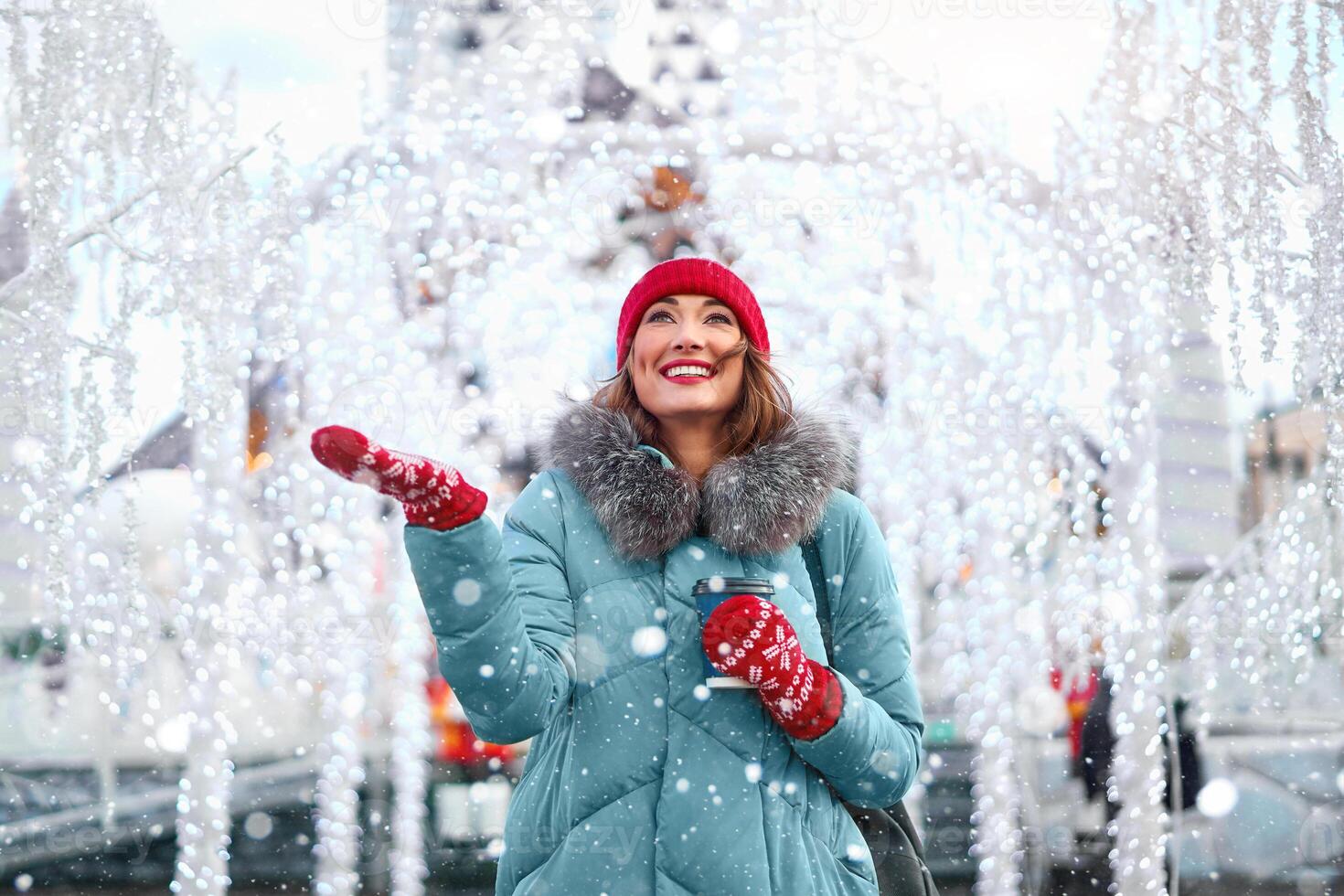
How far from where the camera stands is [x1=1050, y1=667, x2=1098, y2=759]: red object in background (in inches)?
132

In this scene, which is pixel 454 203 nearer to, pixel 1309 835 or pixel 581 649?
pixel 581 649

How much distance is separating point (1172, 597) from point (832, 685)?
261 cm

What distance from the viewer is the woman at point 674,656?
1.06m

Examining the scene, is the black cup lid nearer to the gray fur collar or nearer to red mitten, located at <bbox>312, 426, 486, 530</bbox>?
the gray fur collar

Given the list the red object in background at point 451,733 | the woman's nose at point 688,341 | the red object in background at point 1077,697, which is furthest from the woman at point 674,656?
the red object in background at point 451,733

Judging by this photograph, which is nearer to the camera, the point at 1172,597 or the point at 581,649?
the point at 581,649

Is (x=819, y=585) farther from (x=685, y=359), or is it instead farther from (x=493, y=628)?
(x=493, y=628)

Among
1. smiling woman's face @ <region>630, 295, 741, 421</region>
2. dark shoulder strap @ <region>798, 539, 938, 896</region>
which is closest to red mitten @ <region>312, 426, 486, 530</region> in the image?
smiling woman's face @ <region>630, 295, 741, 421</region>

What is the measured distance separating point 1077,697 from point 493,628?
284 cm

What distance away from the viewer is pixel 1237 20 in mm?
3145

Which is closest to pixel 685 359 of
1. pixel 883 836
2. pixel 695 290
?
pixel 695 290

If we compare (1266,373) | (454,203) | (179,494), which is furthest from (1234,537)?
(179,494)

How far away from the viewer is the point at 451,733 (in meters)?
3.58

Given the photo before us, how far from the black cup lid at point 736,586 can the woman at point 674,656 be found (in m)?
0.02
